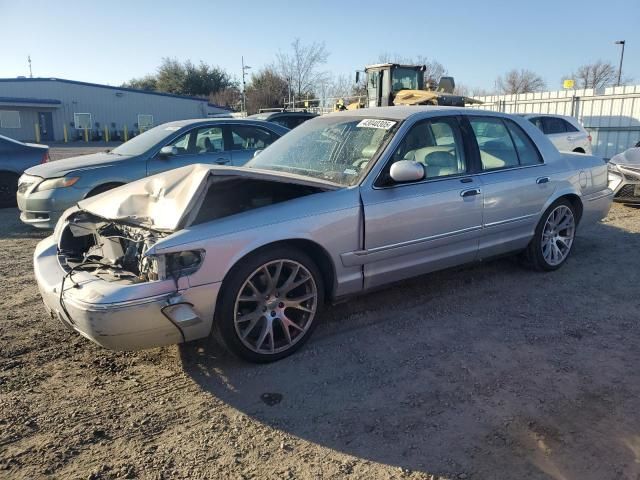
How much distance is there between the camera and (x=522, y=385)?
3.17 m

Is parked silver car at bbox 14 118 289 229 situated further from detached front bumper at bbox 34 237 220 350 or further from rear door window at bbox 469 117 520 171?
detached front bumper at bbox 34 237 220 350

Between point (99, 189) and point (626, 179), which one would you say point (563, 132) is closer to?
point (626, 179)

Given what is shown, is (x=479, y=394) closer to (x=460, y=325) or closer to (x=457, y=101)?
(x=460, y=325)

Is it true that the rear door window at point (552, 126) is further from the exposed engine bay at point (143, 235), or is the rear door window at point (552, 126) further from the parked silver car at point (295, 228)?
the exposed engine bay at point (143, 235)

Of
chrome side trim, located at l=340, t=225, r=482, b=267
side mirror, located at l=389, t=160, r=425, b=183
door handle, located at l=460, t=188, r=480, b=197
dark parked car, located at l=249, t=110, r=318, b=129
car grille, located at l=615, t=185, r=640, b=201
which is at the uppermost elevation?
dark parked car, located at l=249, t=110, r=318, b=129

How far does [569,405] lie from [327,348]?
1.54 metres

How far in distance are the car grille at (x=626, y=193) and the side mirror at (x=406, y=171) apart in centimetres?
644

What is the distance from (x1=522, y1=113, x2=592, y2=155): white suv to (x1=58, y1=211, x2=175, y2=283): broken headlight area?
31.2 feet

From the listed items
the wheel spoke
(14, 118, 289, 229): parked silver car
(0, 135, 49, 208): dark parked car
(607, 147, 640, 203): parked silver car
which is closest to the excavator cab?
(607, 147, 640, 203): parked silver car

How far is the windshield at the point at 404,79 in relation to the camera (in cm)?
1944

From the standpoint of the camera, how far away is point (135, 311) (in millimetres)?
2902

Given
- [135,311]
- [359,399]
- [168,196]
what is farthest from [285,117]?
[359,399]

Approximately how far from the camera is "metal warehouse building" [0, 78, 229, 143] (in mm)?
35938

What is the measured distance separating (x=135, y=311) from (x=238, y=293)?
615mm
